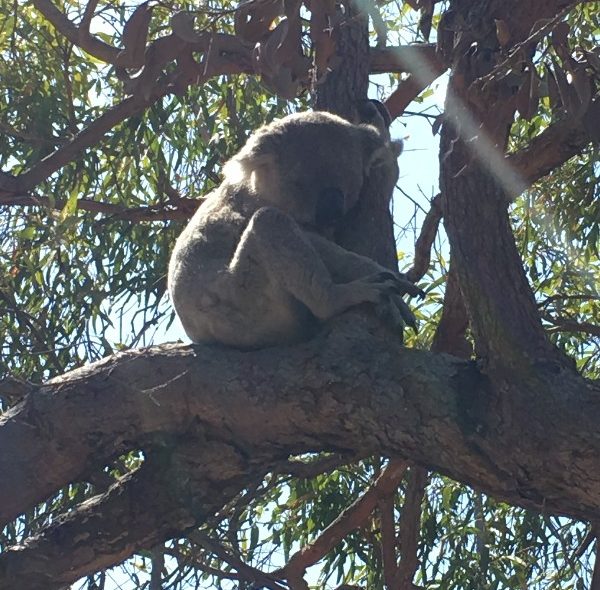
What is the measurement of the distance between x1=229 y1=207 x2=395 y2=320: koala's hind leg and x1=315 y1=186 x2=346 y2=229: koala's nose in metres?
0.16

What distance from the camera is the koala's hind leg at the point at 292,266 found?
3256 millimetres

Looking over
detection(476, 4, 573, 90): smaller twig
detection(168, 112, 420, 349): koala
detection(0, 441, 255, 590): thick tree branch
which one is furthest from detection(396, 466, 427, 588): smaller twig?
detection(476, 4, 573, 90): smaller twig

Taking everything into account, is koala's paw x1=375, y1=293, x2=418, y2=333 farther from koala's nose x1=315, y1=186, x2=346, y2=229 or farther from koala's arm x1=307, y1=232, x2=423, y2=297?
koala's nose x1=315, y1=186, x2=346, y2=229

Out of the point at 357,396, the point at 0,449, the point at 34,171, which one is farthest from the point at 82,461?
the point at 34,171

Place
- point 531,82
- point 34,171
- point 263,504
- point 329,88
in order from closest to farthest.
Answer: point 531,82 → point 329,88 → point 34,171 → point 263,504

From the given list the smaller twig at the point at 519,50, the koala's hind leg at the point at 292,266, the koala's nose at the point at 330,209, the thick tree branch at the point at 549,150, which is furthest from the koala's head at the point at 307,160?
the smaller twig at the point at 519,50

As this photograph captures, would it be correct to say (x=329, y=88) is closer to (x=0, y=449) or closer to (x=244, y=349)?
(x=244, y=349)

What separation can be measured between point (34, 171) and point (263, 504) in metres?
1.60

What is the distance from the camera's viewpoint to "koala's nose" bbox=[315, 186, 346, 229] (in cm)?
359

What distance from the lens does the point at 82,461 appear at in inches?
123

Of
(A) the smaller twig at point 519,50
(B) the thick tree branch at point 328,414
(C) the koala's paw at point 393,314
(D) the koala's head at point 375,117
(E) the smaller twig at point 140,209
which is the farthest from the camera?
(E) the smaller twig at point 140,209

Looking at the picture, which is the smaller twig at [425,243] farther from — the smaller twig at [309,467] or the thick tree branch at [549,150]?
the smaller twig at [309,467]

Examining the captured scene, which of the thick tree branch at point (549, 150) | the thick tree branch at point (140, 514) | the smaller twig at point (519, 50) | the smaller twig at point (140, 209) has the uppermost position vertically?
the smaller twig at point (140, 209)

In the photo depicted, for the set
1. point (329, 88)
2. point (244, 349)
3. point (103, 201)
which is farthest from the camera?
point (103, 201)
